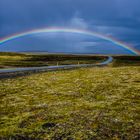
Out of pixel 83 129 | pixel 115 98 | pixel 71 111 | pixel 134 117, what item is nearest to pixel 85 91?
pixel 115 98

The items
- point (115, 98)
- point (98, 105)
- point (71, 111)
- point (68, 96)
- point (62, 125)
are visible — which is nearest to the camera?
point (62, 125)

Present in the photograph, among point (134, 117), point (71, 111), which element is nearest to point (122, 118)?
point (134, 117)

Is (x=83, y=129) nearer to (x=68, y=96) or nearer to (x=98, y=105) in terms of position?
(x=98, y=105)

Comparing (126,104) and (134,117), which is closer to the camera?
(134,117)

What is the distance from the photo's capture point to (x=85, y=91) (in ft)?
107

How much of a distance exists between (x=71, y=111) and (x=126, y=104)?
510cm

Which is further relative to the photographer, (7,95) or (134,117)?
(7,95)

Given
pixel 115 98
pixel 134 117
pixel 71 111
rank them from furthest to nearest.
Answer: pixel 115 98, pixel 71 111, pixel 134 117

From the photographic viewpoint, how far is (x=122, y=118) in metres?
20.3

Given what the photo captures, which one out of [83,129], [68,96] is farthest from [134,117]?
[68,96]

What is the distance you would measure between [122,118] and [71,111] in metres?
4.14

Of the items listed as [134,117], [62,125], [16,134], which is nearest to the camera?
[16,134]

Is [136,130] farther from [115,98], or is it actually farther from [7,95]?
[7,95]

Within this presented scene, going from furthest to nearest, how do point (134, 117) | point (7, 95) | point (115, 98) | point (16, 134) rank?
point (7, 95) → point (115, 98) → point (134, 117) → point (16, 134)
